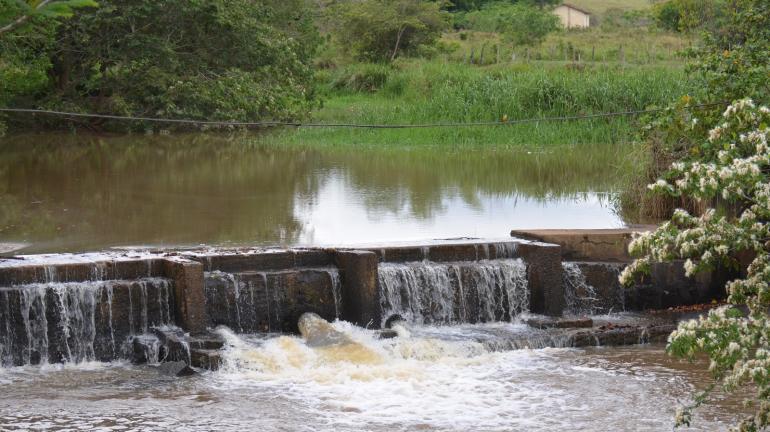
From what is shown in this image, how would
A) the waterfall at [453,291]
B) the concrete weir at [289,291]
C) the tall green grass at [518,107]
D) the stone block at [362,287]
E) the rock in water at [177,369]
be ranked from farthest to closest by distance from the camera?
the tall green grass at [518,107]
the waterfall at [453,291]
the stone block at [362,287]
the concrete weir at [289,291]
the rock in water at [177,369]

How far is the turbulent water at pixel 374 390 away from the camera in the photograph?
28.8ft

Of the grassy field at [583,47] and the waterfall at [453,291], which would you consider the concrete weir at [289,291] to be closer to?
the waterfall at [453,291]

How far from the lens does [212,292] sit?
11.5 m

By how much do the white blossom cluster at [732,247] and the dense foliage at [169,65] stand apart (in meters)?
19.6

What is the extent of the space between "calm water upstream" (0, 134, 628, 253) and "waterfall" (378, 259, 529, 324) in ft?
6.79

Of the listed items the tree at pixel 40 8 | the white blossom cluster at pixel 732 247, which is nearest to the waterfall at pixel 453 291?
the white blossom cluster at pixel 732 247

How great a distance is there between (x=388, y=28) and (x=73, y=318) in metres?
30.9

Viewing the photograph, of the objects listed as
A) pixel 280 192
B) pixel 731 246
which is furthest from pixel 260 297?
pixel 280 192

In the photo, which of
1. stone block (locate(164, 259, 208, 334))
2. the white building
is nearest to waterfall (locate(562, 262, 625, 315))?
stone block (locate(164, 259, 208, 334))

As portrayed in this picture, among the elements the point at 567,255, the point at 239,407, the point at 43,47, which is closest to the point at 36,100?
the point at 43,47

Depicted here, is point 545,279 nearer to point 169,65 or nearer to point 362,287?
point 362,287

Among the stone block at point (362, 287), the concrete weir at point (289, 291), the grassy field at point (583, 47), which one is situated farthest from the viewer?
the grassy field at point (583, 47)

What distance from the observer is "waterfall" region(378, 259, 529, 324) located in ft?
40.4

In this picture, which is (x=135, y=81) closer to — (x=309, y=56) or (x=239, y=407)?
(x=309, y=56)
